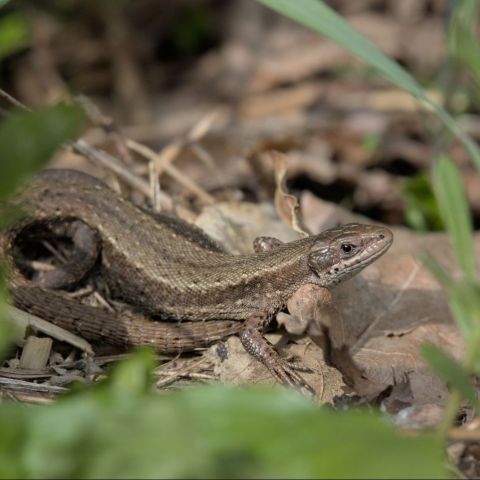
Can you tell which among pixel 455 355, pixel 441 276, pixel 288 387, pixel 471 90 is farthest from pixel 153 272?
pixel 471 90

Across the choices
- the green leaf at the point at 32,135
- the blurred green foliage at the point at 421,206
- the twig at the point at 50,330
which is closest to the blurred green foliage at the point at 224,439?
the green leaf at the point at 32,135

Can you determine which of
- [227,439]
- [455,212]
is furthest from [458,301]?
[227,439]

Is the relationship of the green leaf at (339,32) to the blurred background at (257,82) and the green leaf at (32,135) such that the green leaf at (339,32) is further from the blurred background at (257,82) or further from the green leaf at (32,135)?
the blurred background at (257,82)

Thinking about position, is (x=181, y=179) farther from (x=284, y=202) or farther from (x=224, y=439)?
(x=224, y=439)

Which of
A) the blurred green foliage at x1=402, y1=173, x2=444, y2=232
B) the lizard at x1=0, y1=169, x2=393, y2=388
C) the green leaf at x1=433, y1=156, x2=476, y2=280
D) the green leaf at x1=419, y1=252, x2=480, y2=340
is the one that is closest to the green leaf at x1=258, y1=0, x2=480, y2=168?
the green leaf at x1=433, y1=156, x2=476, y2=280

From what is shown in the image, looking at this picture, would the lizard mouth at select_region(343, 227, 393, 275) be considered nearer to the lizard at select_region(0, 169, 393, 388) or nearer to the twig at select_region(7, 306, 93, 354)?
the lizard at select_region(0, 169, 393, 388)

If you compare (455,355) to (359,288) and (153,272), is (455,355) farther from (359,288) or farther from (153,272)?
(153,272)
